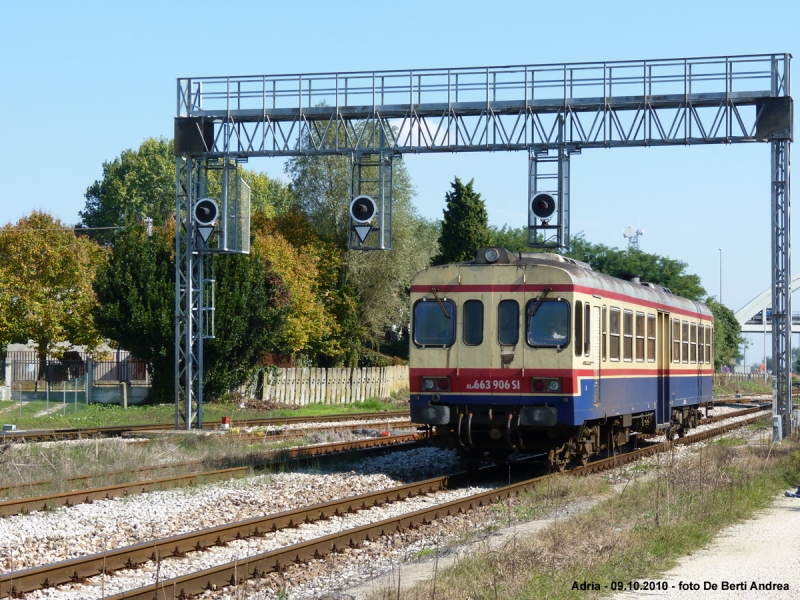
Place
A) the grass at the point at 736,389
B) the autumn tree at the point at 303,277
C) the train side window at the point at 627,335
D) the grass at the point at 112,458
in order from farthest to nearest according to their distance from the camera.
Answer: the grass at the point at 736,389, the autumn tree at the point at 303,277, the train side window at the point at 627,335, the grass at the point at 112,458

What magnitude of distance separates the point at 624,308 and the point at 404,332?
3699cm

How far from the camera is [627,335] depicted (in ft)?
59.1

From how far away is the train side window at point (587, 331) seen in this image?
15.6 m

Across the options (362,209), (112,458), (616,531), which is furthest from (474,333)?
(362,209)

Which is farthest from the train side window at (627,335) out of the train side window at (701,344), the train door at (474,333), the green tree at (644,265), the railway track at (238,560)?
the green tree at (644,265)

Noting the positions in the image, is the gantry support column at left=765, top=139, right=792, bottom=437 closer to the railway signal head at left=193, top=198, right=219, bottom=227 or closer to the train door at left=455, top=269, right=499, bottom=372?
the train door at left=455, top=269, right=499, bottom=372

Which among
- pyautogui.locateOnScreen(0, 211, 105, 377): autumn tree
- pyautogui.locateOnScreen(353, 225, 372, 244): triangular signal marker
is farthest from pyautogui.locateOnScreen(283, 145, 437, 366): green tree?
pyautogui.locateOnScreen(353, 225, 372, 244): triangular signal marker

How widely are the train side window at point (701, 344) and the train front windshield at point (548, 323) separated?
974cm

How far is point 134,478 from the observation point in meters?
15.6

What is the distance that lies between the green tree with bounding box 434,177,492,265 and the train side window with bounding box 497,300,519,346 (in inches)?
1244

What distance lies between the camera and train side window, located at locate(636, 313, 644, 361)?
61.1ft

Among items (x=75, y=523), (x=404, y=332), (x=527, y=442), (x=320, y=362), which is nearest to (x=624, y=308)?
(x=527, y=442)

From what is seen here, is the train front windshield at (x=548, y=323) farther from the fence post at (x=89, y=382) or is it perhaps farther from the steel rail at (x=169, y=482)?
the fence post at (x=89, y=382)

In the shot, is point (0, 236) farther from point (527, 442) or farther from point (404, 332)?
point (527, 442)
